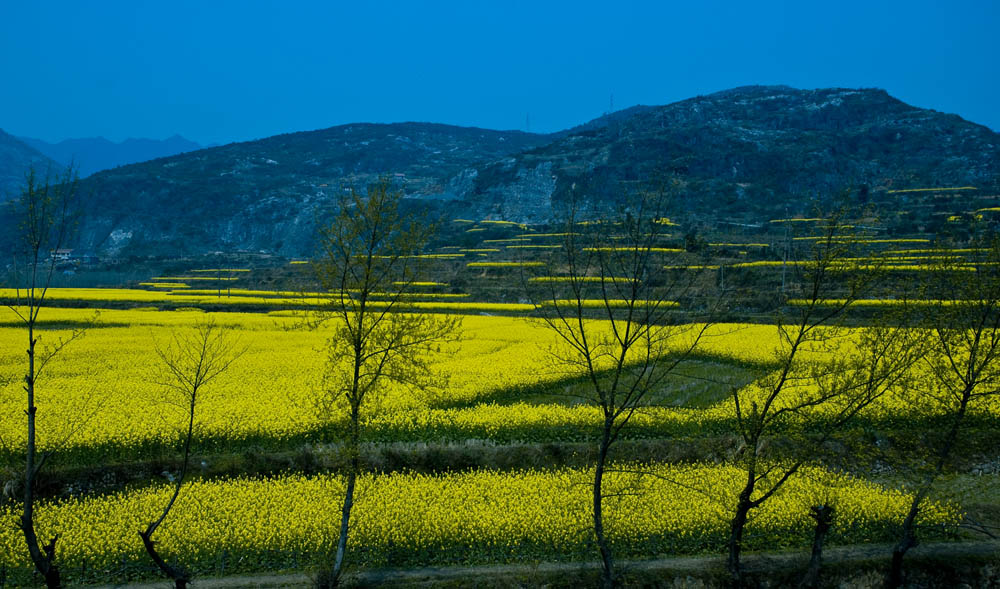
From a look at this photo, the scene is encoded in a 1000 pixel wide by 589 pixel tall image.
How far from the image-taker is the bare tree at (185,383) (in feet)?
31.6

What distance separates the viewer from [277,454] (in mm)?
16938

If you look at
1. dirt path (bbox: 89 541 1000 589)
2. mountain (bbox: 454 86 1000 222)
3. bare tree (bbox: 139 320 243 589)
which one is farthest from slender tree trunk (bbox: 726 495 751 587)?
mountain (bbox: 454 86 1000 222)

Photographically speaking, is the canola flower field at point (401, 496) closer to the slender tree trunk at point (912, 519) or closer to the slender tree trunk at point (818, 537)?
the slender tree trunk at point (818, 537)

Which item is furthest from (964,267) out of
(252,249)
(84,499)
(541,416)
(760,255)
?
(252,249)

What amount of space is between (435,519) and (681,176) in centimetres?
9678

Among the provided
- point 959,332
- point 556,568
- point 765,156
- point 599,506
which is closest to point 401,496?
point 556,568

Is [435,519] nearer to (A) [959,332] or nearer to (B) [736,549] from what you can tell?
(B) [736,549]

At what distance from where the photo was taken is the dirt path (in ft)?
37.4

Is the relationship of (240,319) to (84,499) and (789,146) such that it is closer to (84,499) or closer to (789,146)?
(84,499)

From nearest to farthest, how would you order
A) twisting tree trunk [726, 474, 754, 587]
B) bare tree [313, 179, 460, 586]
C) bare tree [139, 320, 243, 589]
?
bare tree [139, 320, 243, 589], bare tree [313, 179, 460, 586], twisting tree trunk [726, 474, 754, 587]

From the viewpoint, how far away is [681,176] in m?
99.7

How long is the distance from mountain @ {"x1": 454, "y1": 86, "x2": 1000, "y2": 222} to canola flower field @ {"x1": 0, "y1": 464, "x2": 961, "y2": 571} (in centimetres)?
8551

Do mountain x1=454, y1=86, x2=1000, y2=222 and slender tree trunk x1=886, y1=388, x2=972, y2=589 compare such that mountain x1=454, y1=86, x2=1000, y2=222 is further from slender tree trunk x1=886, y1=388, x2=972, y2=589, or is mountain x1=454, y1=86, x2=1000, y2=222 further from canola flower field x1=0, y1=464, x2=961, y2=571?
slender tree trunk x1=886, y1=388, x2=972, y2=589

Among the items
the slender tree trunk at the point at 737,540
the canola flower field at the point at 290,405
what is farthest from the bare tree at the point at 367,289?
the slender tree trunk at the point at 737,540
